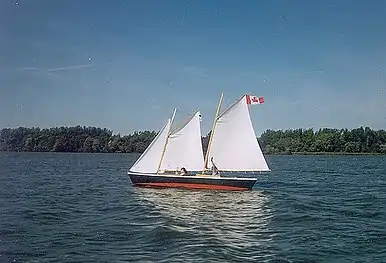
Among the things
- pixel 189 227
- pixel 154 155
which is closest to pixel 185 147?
pixel 154 155

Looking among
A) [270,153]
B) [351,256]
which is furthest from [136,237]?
[270,153]

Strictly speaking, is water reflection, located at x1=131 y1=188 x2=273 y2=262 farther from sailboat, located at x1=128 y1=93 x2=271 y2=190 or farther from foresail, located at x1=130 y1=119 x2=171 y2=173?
foresail, located at x1=130 y1=119 x2=171 y2=173

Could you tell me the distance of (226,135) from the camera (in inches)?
1742

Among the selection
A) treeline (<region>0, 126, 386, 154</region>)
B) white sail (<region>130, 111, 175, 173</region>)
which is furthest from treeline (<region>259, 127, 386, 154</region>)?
white sail (<region>130, 111, 175, 173</region>)

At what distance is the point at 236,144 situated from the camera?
4362 centimetres

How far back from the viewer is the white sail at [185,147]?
45.1 metres

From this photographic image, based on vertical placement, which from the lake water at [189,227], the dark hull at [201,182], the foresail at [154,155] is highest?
the foresail at [154,155]

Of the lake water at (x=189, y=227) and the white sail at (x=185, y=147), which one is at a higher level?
the white sail at (x=185, y=147)

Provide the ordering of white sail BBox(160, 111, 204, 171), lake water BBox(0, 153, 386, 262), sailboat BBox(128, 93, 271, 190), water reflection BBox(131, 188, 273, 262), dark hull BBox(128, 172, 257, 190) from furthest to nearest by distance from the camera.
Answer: white sail BBox(160, 111, 204, 171)
sailboat BBox(128, 93, 271, 190)
dark hull BBox(128, 172, 257, 190)
water reflection BBox(131, 188, 273, 262)
lake water BBox(0, 153, 386, 262)

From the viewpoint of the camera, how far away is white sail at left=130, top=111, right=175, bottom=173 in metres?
46.1

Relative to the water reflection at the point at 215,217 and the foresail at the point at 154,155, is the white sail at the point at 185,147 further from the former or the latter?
the water reflection at the point at 215,217

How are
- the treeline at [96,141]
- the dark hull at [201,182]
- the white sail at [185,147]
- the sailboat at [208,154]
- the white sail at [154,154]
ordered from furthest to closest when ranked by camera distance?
the treeline at [96,141]
the white sail at [154,154]
the white sail at [185,147]
the sailboat at [208,154]
the dark hull at [201,182]

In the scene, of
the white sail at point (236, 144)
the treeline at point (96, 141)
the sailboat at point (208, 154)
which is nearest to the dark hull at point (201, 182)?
the sailboat at point (208, 154)

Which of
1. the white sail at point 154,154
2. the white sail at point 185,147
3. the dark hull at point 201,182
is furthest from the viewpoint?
the white sail at point 154,154
